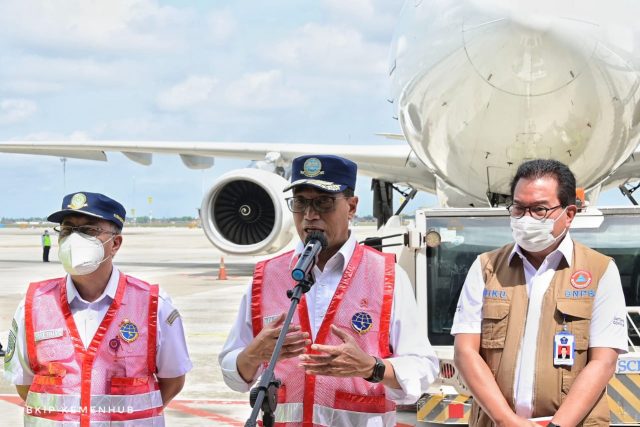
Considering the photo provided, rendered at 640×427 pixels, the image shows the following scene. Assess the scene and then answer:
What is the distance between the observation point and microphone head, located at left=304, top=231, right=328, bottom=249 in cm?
260

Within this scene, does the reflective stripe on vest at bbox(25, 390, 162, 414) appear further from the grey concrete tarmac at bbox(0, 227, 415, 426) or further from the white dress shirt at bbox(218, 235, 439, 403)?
the grey concrete tarmac at bbox(0, 227, 415, 426)

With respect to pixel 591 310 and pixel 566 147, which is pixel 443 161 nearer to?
pixel 566 147

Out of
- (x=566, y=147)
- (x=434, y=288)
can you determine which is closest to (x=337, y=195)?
(x=434, y=288)

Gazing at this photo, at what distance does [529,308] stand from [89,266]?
1394 millimetres

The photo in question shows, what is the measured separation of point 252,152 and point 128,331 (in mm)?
13470

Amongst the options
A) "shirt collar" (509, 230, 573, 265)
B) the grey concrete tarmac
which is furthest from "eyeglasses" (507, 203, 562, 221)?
the grey concrete tarmac

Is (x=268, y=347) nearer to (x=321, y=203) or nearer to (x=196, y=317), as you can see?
(x=321, y=203)

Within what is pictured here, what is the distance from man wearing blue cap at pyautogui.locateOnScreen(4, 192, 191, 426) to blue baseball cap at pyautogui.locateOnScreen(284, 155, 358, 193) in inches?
25.2

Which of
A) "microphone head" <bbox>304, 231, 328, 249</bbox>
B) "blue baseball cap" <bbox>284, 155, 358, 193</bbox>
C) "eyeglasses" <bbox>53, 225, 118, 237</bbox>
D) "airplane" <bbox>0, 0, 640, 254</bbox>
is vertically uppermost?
"airplane" <bbox>0, 0, 640, 254</bbox>

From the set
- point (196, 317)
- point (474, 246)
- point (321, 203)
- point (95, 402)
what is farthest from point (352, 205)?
point (196, 317)

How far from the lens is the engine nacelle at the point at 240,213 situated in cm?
1285

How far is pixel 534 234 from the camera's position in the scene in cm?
288

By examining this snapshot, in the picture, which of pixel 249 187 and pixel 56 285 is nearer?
pixel 56 285

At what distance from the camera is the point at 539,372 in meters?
2.81
